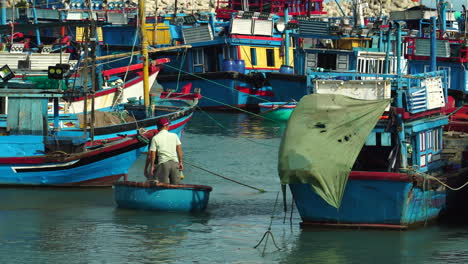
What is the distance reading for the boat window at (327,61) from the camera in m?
41.7

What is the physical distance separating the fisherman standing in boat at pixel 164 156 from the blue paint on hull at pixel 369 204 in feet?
8.43

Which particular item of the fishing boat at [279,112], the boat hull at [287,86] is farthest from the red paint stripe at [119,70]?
the boat hull at [287,86]

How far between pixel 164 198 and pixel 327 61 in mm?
24645

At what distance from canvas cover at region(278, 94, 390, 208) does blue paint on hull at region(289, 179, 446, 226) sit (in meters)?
0.45

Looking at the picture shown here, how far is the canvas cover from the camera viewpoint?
16250mm

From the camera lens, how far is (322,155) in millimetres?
16344

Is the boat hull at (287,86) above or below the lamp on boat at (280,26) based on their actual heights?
below

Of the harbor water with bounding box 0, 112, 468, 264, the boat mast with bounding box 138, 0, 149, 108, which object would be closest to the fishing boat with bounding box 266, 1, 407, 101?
the boat mast with bounding box 138, 0, 149, 108

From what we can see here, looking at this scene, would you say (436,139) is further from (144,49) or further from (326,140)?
(144,49)

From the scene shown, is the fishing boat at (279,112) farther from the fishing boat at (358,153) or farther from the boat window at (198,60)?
the fishing boat at (358,153)

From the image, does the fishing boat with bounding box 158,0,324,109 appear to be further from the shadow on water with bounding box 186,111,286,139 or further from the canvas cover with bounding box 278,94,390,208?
the canvas cover with bounding box 278,94,390,208

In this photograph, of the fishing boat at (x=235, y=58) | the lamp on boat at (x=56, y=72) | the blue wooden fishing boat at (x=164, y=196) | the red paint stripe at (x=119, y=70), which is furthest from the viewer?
the fishing boat at (x=235, y=58)

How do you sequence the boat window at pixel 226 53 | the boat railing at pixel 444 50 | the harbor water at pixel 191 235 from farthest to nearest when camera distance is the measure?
the boat window at pixel 226 53 → the boat railing at pixel 444 50 → the harbor water at pixel 191 235

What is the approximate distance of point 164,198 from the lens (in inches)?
727
